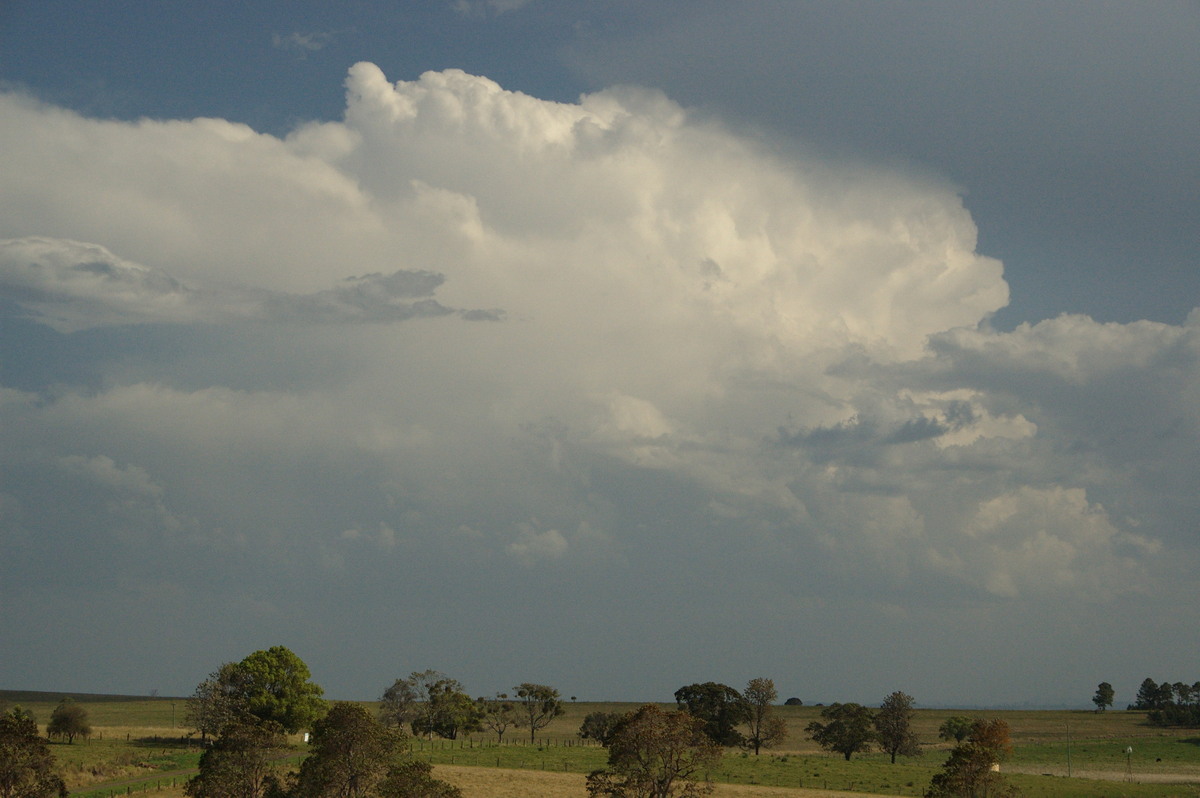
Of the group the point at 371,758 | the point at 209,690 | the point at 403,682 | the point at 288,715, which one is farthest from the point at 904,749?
the point at 371,758

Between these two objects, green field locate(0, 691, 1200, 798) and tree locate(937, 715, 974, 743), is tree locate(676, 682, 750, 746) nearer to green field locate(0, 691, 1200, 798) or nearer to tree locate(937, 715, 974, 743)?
green field locate(0, 691, 1200, 798)

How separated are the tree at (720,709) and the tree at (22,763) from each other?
290 ft

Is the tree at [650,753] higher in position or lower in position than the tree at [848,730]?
higher

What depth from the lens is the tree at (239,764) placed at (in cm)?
5353

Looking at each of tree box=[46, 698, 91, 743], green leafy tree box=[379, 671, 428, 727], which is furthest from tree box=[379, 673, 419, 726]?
tree box=[46, 698, 91, 743]

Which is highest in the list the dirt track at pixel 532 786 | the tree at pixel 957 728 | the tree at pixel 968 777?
the tree at pixel 968 777

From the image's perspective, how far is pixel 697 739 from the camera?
58625mm

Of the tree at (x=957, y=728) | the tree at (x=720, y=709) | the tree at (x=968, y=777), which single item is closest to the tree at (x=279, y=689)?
the tree at (x=720, y=709)

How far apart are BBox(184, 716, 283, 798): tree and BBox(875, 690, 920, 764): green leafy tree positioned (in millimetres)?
99092

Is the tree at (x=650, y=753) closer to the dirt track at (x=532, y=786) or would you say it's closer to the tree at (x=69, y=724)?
the dirt track at (x=532, y=786)

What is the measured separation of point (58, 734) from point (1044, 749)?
141181mm

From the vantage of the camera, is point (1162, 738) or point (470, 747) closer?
point (470, 747)

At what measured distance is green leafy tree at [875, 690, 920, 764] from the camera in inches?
5217

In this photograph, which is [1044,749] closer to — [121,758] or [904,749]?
[904,749]
